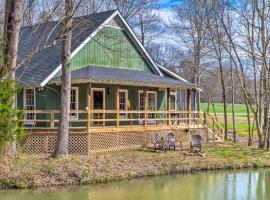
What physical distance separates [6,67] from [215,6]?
16.2 meters

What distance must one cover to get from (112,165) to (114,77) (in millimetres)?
6137

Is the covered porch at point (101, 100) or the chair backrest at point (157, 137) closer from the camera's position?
the covered porch at point (101, 100)

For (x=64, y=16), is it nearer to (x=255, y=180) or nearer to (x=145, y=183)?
(x=145, y=183)

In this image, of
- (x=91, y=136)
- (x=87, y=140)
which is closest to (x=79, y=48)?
(x=91, y=136)

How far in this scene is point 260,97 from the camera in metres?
24.6

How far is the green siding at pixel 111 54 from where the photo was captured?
24.0 m

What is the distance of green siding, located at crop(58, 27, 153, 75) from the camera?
24000mm

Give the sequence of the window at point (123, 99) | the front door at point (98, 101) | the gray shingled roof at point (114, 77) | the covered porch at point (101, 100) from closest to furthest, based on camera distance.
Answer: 1. the covered porch at point (101, 100)
2. the gray shingled roof at point (114, 77)
3. the front door at point (98, 101)
4. the window at point (123, 99)

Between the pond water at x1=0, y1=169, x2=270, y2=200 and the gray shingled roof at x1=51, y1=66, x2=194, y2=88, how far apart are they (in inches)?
237

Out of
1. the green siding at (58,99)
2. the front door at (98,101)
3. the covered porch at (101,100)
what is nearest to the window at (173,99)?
the covered porch at (101,100)

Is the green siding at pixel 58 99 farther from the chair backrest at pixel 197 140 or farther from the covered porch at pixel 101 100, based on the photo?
the chair backrest at pixel 197 140

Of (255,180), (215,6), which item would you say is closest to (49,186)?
(255,180)

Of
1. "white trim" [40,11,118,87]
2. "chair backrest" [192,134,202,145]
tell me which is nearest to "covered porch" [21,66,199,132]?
"white trim" [40,11,118,87]

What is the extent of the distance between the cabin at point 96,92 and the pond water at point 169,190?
469cm
